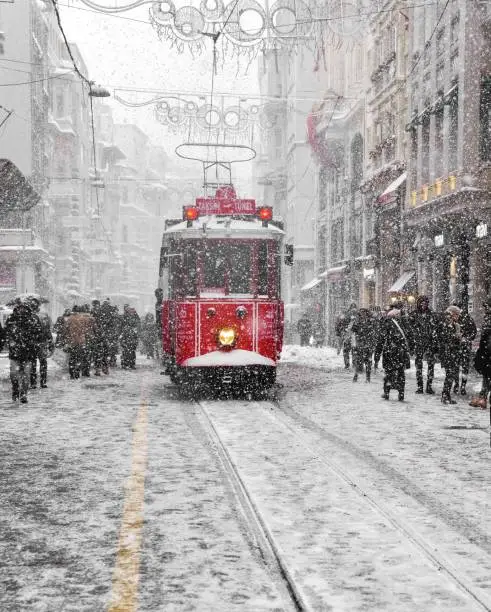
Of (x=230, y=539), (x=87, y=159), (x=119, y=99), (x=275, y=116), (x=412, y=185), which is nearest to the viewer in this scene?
(x=230, y=539)

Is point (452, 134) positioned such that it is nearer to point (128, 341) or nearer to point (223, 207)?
point (128, 341)

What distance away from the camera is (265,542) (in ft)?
19.0

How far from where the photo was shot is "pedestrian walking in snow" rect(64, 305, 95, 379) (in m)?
19.4

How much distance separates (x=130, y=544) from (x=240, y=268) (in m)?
10.1

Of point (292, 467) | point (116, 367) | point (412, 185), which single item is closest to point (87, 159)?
point (412, 185)

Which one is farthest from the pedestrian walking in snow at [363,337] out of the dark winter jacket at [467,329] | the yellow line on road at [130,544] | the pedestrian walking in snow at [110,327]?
the yellow line on road at [130,544]

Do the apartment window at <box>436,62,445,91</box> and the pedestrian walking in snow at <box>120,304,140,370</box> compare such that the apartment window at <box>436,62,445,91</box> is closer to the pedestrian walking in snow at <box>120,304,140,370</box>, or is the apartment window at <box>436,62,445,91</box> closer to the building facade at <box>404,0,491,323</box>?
the building facade at <box>404,0,491,323</box>

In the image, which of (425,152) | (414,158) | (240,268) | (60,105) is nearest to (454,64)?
(425,152)

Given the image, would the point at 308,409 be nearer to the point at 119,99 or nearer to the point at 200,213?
the point at 200,213

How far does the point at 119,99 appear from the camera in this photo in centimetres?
2548

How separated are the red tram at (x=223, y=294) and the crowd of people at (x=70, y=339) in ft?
7.20

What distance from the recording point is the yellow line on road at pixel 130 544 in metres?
4.65

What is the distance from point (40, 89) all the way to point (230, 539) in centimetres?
4924

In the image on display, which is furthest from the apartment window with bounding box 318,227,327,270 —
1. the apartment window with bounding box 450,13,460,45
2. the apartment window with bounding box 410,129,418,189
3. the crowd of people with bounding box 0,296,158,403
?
the apartment window with bounding box 450,13,460,45
